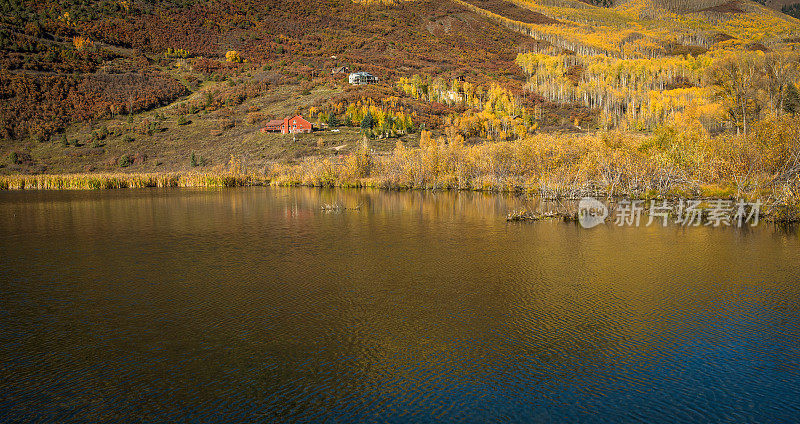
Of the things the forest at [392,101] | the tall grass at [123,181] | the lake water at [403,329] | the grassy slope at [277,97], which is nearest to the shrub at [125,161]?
the forest at [392,101]

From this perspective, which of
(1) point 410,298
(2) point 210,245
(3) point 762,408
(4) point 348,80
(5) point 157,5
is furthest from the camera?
(5) point 157,5

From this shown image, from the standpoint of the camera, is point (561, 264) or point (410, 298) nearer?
point (410, 298)

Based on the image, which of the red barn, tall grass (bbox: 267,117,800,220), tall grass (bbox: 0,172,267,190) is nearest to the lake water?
tall grass (bbox: 267,117,800,220)

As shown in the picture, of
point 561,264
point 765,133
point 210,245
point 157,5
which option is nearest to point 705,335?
point 561,264

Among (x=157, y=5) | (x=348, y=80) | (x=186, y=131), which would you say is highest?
(x=157, y=5)

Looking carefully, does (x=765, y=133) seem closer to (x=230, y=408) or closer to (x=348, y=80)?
(x=230, y=408)

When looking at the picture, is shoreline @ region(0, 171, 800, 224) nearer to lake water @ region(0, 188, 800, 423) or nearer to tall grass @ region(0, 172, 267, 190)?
tall grass @ region(0, 172, 267, 190)

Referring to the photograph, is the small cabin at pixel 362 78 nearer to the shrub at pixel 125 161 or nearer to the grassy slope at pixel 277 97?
the grassy slope at pixel 277 97
